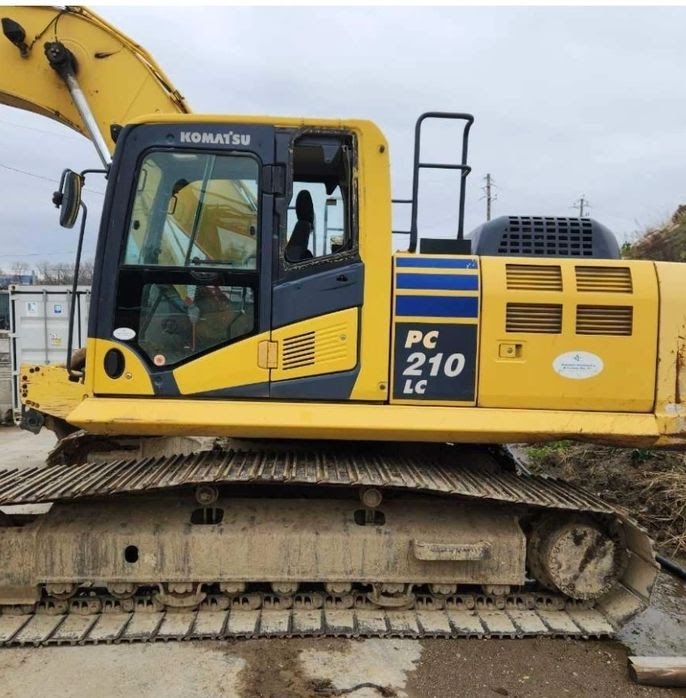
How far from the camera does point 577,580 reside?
350 centimetres

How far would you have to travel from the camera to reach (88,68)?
13.5 ft

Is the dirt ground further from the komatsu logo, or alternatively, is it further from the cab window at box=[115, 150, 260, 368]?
the komatsu logo

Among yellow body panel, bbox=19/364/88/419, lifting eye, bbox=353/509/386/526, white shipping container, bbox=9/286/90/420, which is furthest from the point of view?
white shipping container, bbox=9/286/90/420

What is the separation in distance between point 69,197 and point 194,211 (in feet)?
2.23

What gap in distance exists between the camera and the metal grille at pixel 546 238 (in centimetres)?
380

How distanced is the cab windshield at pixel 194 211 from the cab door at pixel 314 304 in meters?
0.19

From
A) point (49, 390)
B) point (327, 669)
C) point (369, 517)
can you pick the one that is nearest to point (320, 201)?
point (369, 517)

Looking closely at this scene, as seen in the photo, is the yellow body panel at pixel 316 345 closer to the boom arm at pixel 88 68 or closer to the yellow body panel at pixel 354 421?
the yellow body panel at pixel 354 421

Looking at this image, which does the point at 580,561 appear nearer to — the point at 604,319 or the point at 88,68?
the point at 604,319

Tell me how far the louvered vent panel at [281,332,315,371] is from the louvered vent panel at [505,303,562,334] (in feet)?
3.81

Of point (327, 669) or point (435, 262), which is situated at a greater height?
point (435, 262)

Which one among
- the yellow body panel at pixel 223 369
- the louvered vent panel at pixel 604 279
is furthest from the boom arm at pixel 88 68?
the louvered vent panel at pixel 604 279

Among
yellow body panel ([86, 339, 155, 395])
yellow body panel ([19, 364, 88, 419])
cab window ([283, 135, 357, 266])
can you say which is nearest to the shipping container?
yellow body panel ([19, 364, 88, 419])

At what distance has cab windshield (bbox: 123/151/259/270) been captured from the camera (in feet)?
10.8
